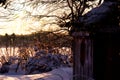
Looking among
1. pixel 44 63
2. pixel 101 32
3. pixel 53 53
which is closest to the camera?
pixel 101 32

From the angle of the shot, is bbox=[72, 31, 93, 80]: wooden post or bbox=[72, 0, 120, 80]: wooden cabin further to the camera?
bbox=[72, 31, 93, 80]: wooden post

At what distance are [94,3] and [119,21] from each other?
8604mm

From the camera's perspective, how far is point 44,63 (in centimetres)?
1822

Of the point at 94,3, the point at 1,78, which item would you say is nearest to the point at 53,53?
the point at 94,3

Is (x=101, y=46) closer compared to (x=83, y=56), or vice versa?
(x=101, y=46)

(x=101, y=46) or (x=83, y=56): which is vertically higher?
(x=101, y=46)

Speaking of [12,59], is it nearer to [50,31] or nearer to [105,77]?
[50,31]

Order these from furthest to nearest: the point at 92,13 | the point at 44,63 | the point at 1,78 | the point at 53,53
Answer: the point at 53,53 < the point at 44,63 < the point at 1,78 < the point at 92,13

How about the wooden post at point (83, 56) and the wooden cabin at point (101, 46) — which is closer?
the wooden cabin at point (101, 46)

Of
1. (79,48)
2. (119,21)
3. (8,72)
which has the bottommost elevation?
(8,72)

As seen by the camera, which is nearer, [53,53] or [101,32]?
[101,32]

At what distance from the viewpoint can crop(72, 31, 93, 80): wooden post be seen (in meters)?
12.1

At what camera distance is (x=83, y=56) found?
12578 mm

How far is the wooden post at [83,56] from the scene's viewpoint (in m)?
12.1
